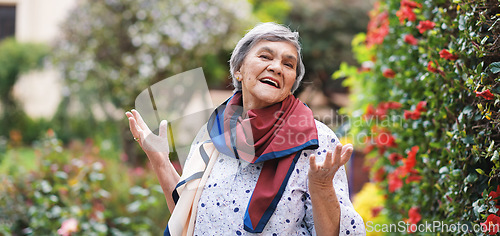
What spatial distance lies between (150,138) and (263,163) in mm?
512

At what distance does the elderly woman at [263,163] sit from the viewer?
1.67 meters

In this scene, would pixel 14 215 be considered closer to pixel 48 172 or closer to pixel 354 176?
pixel 48 172

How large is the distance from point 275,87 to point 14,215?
10.8 ft

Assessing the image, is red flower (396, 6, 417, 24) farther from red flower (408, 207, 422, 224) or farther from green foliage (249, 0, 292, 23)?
green foliage (249, 0, 292, 23)

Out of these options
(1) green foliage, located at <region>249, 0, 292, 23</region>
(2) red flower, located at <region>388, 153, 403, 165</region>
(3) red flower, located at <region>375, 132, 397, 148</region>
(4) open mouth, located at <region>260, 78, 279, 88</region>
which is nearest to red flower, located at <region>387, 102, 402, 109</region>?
(3) red flower, located at <region>375, 132, 397, 148</region>

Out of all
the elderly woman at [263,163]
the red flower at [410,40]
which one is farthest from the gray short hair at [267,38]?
the red flower at [410,40]

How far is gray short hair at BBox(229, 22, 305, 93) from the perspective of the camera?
1888mm

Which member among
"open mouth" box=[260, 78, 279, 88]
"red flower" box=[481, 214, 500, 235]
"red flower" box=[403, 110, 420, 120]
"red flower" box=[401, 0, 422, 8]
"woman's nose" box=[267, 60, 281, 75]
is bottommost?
"red flower" box=[481, 214, 500, 235]

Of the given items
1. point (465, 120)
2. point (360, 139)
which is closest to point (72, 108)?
point (360, 139)

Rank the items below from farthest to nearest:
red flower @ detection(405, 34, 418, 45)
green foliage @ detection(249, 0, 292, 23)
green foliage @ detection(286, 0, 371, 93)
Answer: green foliage @ detection(286, 0, 371, 93), green foliage @ detection(249, 0, 292, 23), red flower @ detection(405, 34, 418, 45)

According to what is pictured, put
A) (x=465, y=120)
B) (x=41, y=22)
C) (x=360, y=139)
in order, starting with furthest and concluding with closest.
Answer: (x=41, y=22) → (x=360, y=139) → (x=465, y=120)

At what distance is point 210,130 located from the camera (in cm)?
199

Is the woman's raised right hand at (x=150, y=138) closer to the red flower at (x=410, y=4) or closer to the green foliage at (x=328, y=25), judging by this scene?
the red flower at (x=410, y=4)

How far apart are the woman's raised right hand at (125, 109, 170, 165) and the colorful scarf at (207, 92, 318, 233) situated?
0.24 m
